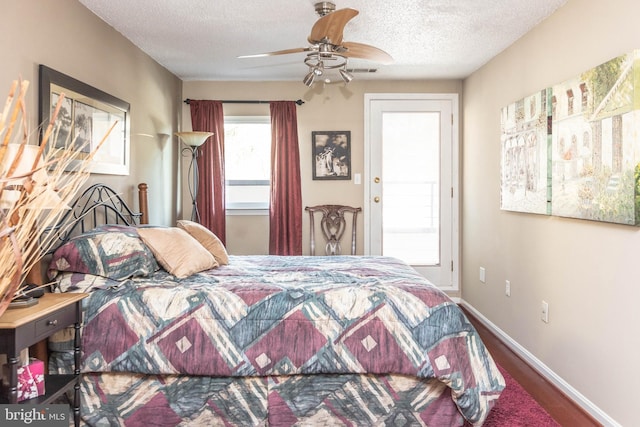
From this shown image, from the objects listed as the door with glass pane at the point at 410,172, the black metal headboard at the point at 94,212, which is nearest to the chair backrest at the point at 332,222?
the door with glass pane at the point at 410,172

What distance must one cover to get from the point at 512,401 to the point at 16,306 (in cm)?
267

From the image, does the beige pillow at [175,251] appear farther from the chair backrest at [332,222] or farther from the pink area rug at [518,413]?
the chair backrest at [332,222]

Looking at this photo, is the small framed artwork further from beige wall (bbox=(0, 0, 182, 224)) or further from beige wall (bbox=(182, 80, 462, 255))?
beige wall (bbox=(0, 0, 182, 224))

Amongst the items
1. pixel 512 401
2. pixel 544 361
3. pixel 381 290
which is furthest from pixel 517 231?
pixel 381 290

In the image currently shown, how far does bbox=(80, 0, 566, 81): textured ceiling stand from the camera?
3.12 metres

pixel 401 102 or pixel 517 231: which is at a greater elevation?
pixel 401 102

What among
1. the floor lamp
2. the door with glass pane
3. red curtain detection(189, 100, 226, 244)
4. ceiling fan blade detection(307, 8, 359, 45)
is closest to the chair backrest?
the door with glass pane

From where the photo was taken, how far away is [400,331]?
2.41 meters

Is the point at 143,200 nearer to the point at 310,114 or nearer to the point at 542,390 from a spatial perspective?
the point at 310,114

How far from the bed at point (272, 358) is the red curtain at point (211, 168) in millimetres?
2541

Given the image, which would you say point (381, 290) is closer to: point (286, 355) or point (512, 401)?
point (286, 355)

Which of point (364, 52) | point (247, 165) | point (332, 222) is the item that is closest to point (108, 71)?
point (364, 52)

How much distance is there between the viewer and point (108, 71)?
3.47m

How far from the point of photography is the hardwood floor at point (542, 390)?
8.84 feet
